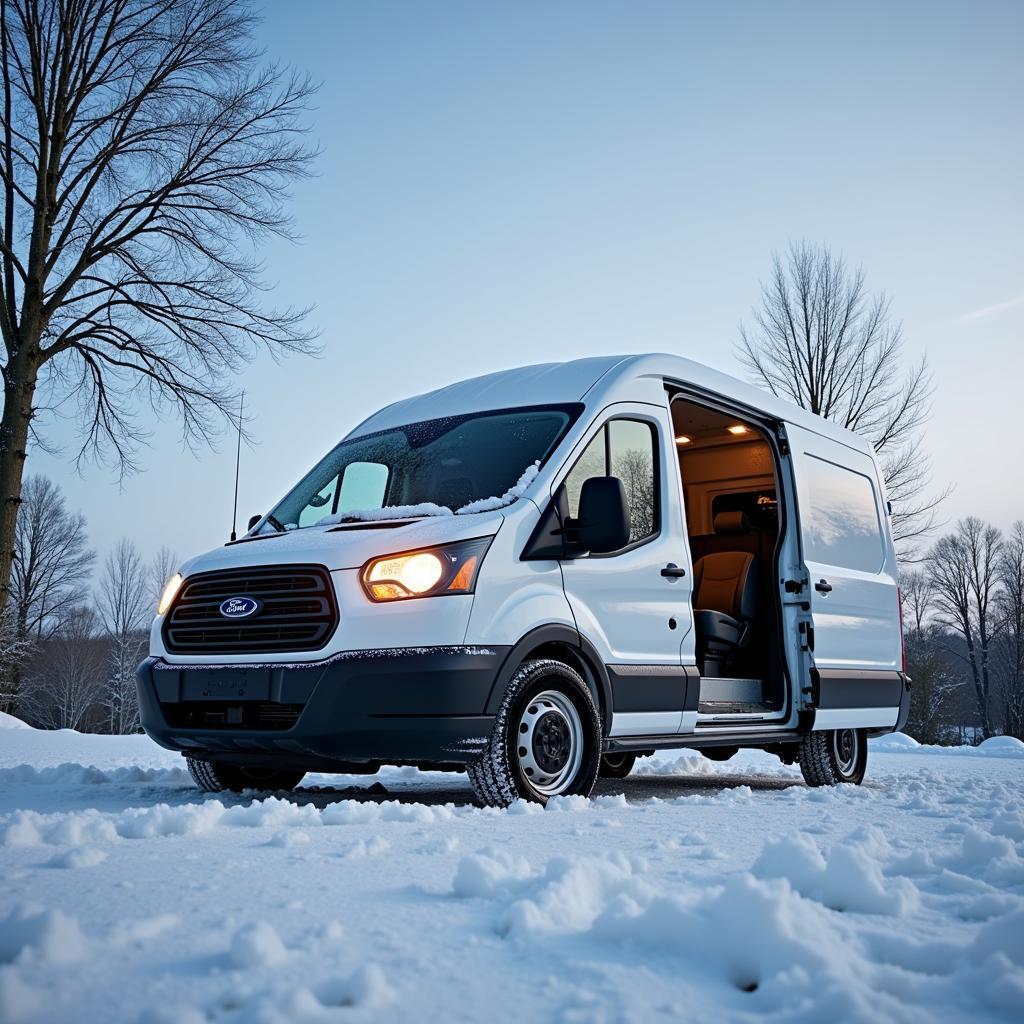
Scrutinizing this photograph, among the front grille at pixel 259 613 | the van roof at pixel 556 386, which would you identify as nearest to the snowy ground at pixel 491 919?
the front grille at pixel 259 613

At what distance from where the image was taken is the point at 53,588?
145 feet

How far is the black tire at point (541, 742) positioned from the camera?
16.5ft

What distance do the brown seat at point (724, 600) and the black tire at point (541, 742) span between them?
7.09ft

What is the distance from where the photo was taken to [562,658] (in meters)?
5.49

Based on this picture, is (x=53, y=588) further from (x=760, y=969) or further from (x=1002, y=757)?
(x=760, y=969)

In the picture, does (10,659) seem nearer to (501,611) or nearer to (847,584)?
(847,584)

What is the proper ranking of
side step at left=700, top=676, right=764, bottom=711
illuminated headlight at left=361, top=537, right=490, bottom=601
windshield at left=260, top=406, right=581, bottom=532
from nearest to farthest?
illuminated headlight at left=361, top=537, right=490, bottom=601 < windshield at left=260, top=406, right=581, bottom=532 < side step at left=700, top=676, right=764, bottom=711

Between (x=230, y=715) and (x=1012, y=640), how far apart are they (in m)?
51.8

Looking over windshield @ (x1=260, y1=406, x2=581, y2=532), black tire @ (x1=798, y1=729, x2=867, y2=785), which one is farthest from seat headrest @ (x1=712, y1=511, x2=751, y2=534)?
windshield @ (x1=260, y1=406, x2=581, y2=532)

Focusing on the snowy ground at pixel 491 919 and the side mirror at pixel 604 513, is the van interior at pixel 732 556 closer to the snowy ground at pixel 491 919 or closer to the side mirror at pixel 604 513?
the side mirror at pixel 604 513

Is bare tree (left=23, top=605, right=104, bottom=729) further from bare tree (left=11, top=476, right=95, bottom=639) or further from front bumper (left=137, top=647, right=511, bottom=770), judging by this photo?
front bumper (left=137, top=647, right=511, bottom=770)

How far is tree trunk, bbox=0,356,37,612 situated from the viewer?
13477 millimetres

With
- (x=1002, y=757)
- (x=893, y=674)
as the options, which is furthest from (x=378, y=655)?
(x=1002, y=757)

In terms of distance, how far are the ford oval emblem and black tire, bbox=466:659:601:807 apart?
4.18 ft
